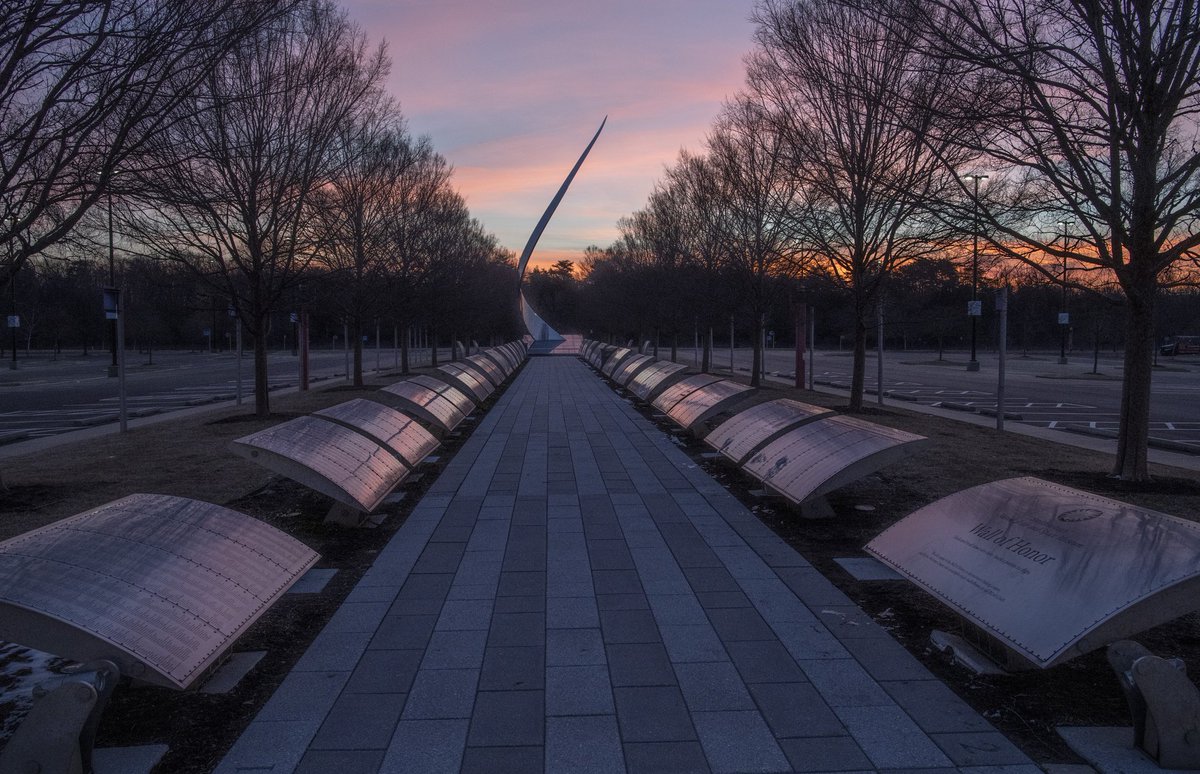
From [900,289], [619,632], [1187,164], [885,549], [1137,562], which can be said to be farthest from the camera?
[900,289]

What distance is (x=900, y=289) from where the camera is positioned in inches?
746

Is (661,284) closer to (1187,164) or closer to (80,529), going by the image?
(1187,164)

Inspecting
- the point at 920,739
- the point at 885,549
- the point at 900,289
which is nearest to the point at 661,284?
the point at 900,289

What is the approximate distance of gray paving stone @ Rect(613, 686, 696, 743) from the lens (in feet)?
13.3

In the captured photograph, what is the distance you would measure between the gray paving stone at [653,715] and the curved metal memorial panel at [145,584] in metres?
2.12

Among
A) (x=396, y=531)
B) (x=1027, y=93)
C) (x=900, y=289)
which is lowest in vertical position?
(x=396, y=531)

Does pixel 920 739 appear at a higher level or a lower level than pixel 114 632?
lower

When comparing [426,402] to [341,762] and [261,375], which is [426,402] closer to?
[261,375]

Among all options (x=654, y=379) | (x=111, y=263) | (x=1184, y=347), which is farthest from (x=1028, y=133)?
(x=1184, y=347)

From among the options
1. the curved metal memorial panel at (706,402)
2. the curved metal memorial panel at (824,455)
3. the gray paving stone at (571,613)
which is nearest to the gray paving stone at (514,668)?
the gray paving stone at (571,613)

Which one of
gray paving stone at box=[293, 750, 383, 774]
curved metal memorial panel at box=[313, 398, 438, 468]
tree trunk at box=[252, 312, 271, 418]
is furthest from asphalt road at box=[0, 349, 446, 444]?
gray paving stone at box=[293, 750, 383, 774]

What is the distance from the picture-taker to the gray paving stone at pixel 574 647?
497 centimetres

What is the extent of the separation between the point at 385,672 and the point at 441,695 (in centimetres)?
49

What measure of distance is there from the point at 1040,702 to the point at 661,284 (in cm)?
2896
